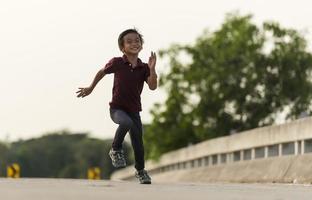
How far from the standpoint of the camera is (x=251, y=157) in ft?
74.3

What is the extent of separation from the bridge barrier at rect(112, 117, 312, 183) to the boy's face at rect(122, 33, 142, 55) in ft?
16.5

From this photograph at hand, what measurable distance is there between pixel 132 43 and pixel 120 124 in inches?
36.2

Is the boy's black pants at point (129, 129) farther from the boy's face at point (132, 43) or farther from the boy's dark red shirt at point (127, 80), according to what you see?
the boy's face at point (132, 43)

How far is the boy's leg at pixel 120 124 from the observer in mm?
11688

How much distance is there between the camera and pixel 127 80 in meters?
11.7

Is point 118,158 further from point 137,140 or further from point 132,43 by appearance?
point 132,43

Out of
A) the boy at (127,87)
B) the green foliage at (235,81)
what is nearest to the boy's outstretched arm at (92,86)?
the boy at (127,87)

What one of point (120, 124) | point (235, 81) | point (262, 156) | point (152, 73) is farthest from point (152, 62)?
point (235, 81)

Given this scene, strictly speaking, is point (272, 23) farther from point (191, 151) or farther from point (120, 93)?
point (120, 93)

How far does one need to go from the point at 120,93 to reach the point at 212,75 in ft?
161

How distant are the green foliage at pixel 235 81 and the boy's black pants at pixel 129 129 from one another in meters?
47.9

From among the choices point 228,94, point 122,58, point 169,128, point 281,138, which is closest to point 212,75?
point 228,94

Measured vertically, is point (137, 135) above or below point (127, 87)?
below

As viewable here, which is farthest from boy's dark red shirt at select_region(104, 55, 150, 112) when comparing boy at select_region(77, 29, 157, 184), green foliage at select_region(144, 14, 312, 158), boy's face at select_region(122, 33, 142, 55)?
green foliage at select_region(144, 14, 312, 158)
